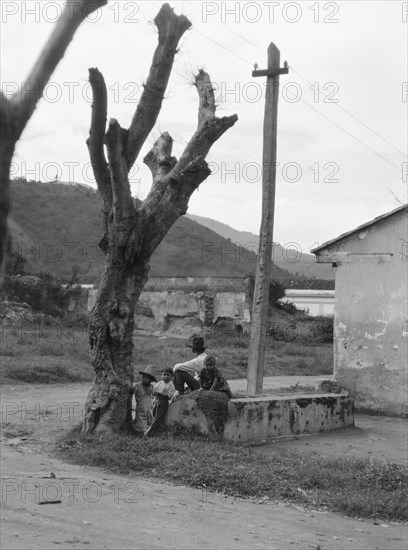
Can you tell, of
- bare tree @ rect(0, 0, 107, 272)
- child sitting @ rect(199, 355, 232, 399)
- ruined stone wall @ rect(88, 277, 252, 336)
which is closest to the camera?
bare tree @ rect(0, 0, 107, 272)

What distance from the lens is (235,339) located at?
30375 millimetres

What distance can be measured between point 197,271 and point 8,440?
5091 centimetres

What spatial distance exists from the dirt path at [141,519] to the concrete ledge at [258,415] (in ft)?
6.33

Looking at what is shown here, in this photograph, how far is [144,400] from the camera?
35.9ft

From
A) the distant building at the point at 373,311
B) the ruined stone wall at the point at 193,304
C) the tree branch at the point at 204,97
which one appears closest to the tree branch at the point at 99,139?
the tree branch at the point at 204,97

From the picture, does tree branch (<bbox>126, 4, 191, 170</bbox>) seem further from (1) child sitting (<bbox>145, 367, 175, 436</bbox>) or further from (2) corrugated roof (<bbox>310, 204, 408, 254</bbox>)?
(2) corrugated roof (<bbox>310, 204, 408, 254</bbox>)

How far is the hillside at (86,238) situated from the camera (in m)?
60.4

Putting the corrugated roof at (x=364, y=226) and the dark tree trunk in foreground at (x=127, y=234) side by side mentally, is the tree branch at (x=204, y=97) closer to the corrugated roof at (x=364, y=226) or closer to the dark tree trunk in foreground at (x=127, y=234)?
the dark tree trunk in foreground at (x=127, y=234)

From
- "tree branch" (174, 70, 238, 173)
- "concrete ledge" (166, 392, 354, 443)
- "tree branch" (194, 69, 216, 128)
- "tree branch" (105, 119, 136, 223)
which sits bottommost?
"concrete ledge" (166, 392, 354, 443)

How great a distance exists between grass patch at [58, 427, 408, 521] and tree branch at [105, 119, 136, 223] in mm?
2742

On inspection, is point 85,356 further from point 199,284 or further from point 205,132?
point 199,284

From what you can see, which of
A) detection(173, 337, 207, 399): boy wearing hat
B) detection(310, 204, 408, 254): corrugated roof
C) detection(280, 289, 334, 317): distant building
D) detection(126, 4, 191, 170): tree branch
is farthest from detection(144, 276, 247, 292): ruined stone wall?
detection(126, 4, 191, 170): tree branch

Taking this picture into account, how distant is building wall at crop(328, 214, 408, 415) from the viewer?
49.8 ft

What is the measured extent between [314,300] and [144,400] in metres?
35.0
